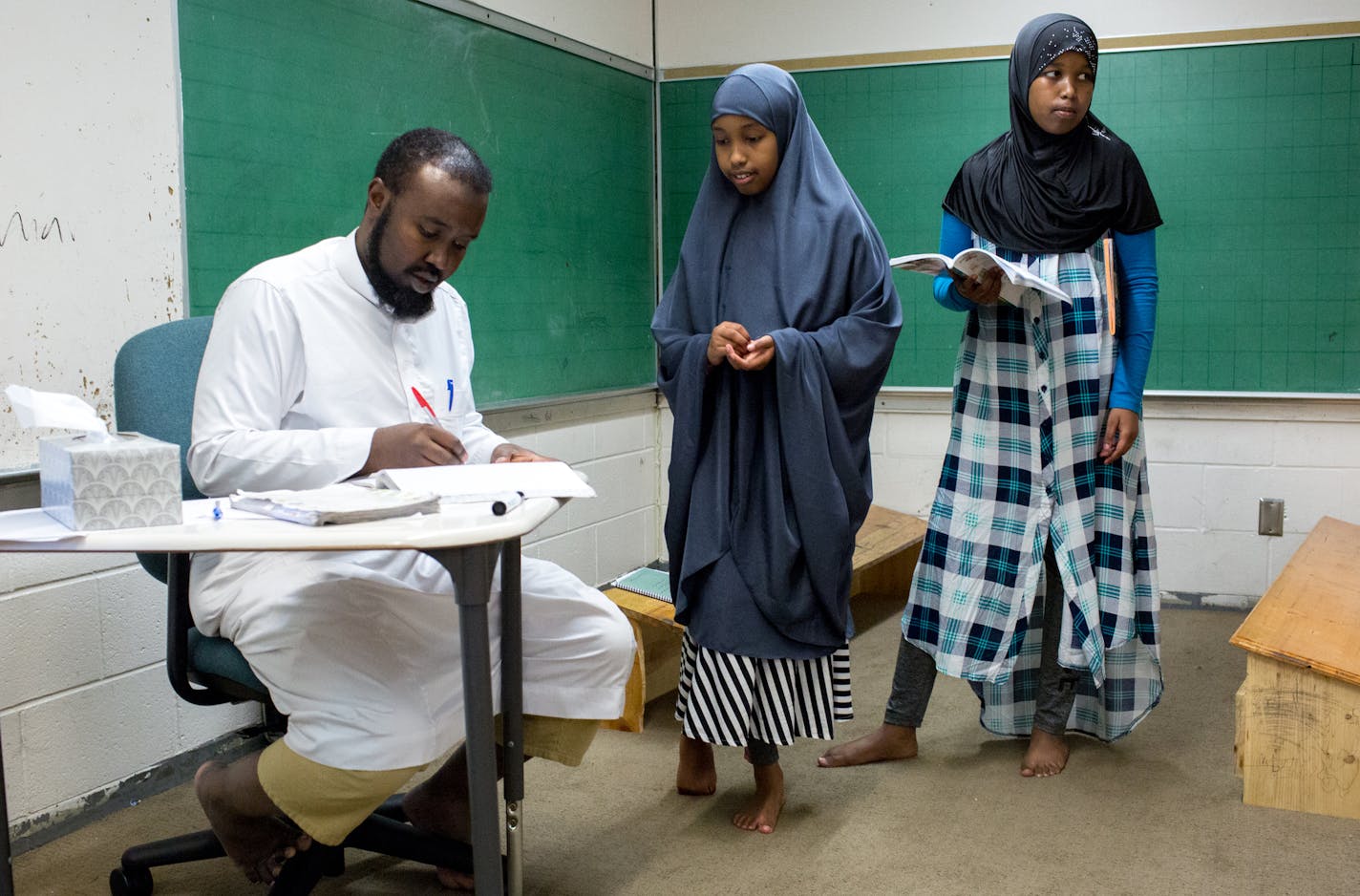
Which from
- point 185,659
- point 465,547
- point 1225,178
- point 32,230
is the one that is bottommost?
point 185,659

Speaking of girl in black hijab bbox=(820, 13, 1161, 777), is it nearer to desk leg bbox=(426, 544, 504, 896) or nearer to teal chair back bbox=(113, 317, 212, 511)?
desk leg bbox=(426, 544, 504, 896)

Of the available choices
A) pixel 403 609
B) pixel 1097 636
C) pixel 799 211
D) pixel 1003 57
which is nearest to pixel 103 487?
pixel 403 609

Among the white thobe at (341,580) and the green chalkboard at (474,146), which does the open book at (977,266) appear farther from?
the green chalkboard at (474,146)

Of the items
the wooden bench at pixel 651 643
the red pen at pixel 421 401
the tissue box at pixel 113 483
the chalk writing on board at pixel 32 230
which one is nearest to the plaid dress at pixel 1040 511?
the wooden bench at pixel 651 643

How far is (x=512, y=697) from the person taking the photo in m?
1.82

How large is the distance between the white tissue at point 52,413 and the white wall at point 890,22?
10.9 ft

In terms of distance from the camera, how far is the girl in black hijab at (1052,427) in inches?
100

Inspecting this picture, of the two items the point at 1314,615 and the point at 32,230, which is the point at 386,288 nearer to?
the point at 32,230

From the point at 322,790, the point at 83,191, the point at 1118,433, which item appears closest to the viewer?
the point at 322,790

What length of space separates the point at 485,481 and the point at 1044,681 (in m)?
1.59

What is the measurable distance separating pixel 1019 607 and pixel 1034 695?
296 millimetres

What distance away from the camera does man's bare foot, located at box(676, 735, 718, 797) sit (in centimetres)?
255

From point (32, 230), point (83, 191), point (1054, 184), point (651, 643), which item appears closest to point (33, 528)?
point (32, 230)

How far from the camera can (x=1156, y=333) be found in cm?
405
